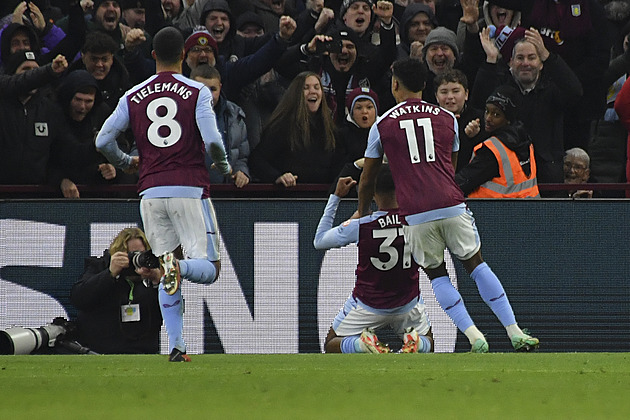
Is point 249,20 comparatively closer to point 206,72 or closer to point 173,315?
point 206,72

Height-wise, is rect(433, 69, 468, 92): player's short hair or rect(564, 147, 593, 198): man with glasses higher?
rect(433, 69, 468, 92): player's short hair

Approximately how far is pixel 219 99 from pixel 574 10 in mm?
3887

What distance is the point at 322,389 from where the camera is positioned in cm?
544

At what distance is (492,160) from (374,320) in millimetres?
1962

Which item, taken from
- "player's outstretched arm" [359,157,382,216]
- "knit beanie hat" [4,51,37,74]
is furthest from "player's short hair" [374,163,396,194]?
"knit beanie hat" [4,51,37,74]

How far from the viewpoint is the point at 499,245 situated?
996 cm

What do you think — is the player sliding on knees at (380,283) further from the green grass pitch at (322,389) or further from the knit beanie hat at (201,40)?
the knit beanie hat at (201,40)

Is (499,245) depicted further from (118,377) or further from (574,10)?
(118,377)

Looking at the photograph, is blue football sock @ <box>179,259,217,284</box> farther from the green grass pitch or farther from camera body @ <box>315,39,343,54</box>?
camera body @ <box>315,39,343,54</box>

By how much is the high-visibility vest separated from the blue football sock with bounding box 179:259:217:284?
3405 mm

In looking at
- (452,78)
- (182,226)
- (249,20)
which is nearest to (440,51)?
(452,78)

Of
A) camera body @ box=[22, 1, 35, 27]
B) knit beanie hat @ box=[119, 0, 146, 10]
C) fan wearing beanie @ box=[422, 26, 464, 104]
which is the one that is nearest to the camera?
fan wearing beanie @ box=[422, 26, 464, 104]

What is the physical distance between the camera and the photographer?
9141 millimetres

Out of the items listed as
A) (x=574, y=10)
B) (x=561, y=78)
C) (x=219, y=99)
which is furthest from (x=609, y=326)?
(x=219, y=99)
